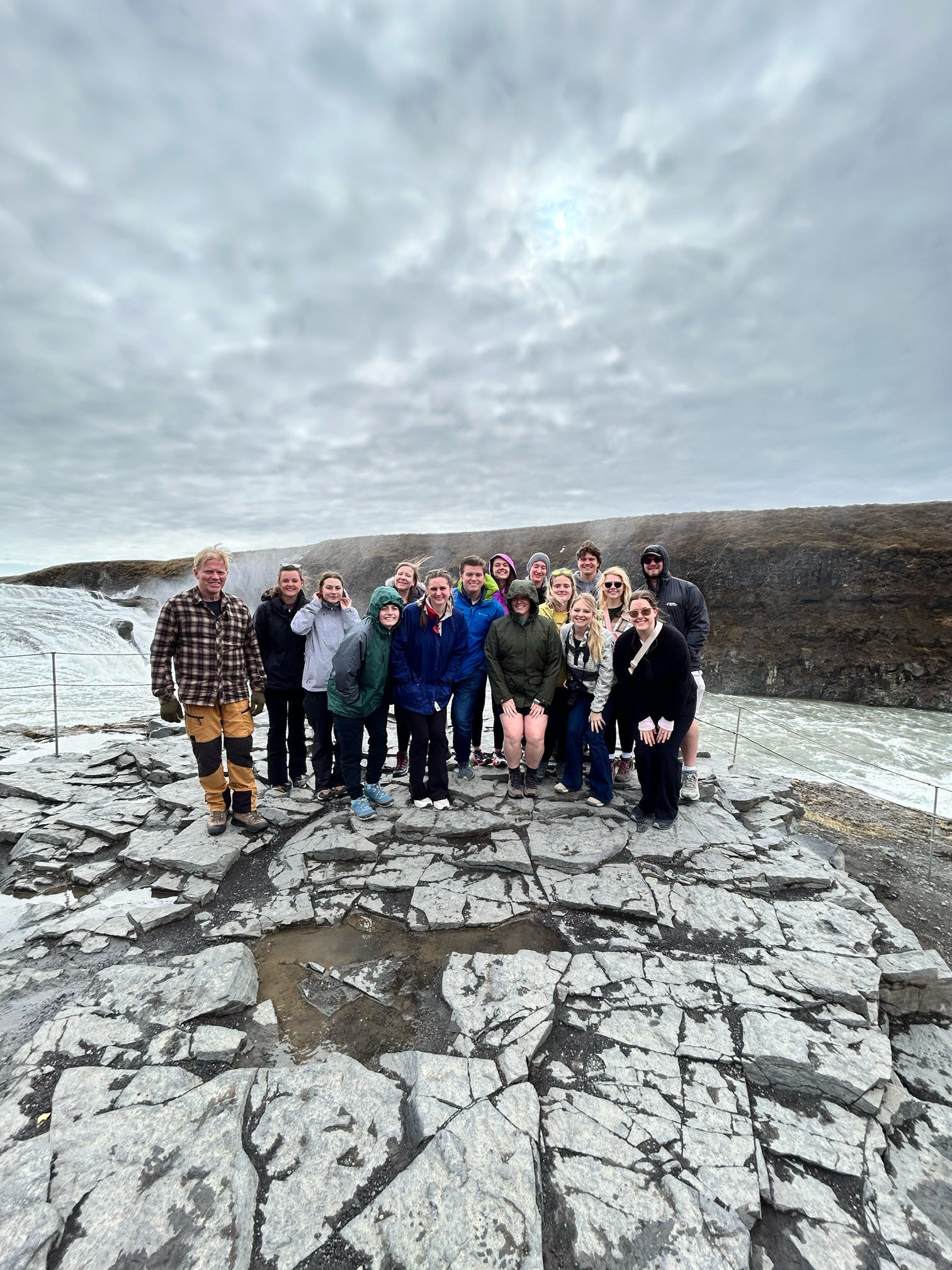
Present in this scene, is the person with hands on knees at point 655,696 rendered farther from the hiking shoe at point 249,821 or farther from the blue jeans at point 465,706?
the hiking shoe at point 249,821

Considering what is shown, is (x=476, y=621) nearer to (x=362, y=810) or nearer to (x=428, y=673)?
(x=428, y=673)

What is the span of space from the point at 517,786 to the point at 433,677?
137 cm

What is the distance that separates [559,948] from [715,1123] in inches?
43.9

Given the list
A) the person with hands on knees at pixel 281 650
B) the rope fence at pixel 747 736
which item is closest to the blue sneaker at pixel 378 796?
the person with hands on knees at pixel 281 650

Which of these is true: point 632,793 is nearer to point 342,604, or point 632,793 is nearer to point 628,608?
point 628,608

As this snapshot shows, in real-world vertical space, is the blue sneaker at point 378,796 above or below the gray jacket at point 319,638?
below

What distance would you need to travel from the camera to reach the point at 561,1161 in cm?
201

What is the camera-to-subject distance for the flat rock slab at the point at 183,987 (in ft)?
8.67

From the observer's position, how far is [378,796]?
15.5 ft

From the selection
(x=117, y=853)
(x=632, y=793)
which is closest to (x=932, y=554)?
(x=632, y=793)

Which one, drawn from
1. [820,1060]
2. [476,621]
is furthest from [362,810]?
[820,1060]

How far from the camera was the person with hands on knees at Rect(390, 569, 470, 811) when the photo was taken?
14.9 feet

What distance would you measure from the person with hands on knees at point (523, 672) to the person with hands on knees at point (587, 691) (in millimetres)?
163

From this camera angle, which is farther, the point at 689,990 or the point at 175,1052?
the point at 689,990
